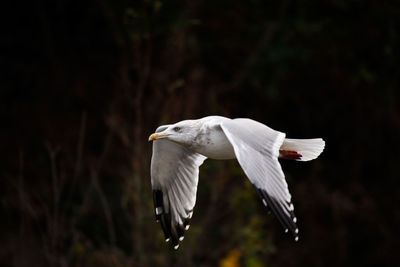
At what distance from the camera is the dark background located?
21.4ft

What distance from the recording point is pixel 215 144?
384 cm

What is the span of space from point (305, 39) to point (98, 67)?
2344 mm

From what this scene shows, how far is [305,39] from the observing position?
26.5ft

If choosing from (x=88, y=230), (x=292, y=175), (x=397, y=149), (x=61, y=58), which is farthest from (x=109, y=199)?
(x=397, y=149)

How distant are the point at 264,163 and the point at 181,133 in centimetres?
63

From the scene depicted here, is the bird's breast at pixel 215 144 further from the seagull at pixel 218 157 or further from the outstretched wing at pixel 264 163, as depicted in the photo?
the outstretched wing at pixel 264 163

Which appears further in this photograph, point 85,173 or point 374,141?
point 374,141

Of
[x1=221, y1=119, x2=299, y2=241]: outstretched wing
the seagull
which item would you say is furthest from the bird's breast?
[x1=221, y1=119, x2=299, y2=241]: outstretched wing

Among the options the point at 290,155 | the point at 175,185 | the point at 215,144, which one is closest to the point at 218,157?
the point at 215,144

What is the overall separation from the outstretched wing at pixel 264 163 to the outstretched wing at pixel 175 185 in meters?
0.75

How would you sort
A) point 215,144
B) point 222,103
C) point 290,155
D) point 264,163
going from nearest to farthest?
point 264,163, point 215,144, point 290,155, point 222,103

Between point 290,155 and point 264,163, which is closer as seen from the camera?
point 264,163

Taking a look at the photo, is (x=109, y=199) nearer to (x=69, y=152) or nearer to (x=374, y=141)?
(x=69, y=152)

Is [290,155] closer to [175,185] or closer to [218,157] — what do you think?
[218,157]
